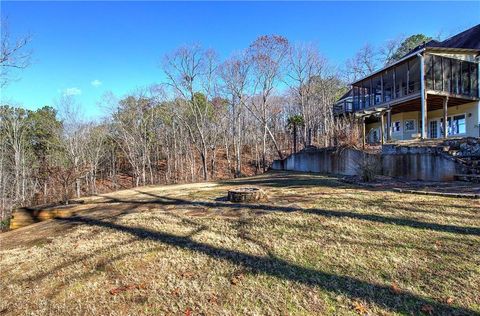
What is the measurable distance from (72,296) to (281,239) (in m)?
2.17

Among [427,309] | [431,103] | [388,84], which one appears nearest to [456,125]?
[431,103]

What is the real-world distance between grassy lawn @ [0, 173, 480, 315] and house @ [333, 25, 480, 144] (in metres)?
7.75

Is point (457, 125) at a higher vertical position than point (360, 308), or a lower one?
higher

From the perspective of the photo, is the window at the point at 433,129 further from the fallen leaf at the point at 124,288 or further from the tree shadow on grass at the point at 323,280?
the fallen leaf at the point at 124,288

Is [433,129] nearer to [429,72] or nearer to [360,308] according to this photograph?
[429,72]

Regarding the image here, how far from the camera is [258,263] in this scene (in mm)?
2773

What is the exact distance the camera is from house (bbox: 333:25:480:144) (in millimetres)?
12211

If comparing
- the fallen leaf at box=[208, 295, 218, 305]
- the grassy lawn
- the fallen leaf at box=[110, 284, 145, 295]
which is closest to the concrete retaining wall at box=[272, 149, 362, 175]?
the grassy lawn

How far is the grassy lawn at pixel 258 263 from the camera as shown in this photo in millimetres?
2158

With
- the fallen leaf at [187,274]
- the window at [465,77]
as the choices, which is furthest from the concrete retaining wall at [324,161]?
the fallen leaf at [187,274]

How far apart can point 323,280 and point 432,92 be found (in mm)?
12641

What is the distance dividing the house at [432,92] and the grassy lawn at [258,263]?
7.75 m

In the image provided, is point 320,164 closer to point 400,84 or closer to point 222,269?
point 400,84

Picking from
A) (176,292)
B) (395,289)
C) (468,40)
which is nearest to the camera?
(395,289)
